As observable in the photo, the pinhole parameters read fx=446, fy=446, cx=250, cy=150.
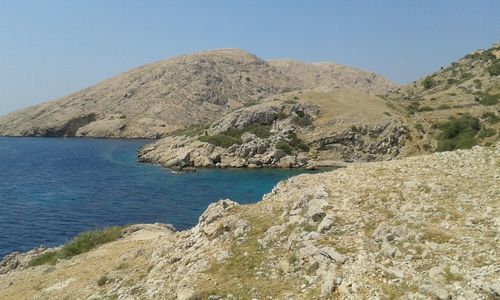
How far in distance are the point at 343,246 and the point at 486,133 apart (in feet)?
228

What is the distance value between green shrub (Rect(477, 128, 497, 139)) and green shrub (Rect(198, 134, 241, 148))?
4804 cm

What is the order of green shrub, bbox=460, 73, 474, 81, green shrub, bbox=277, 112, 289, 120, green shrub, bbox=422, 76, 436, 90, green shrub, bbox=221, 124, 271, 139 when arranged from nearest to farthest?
green shrub, bbox=221, 124, 271, 139 → green shrub, bbox=277, 112, 289, 120 → green shrub, bbox=460, 73, 474, 81 → green shrub, bbox=422, 76, 436, 90

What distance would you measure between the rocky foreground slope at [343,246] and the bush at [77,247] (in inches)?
267

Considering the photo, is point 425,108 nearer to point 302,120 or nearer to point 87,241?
point 302,120

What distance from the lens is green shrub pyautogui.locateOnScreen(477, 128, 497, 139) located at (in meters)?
73.9

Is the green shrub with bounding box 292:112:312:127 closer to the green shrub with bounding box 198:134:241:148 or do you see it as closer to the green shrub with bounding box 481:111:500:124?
the green shrub with bounding box 198:134:241:148

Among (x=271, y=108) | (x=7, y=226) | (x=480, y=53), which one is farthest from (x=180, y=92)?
(x=7, y=226)

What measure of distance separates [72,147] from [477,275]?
14269cm

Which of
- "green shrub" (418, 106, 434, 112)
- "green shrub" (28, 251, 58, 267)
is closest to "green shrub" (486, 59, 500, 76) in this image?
"green shrub" (418, 106, 434, 112)

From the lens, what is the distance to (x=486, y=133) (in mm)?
74750

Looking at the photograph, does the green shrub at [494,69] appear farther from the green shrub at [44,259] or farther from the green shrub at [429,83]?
the green shrub at [44,259]

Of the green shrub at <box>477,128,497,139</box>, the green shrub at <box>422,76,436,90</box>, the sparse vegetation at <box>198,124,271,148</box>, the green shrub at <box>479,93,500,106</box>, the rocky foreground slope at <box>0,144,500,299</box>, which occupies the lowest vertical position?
the rocky foreground slope at <box>0,144,500,299</box>

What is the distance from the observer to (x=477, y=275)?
12312mm

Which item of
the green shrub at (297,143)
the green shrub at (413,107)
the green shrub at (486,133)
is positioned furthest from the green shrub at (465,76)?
the green shrub at (297,143)
